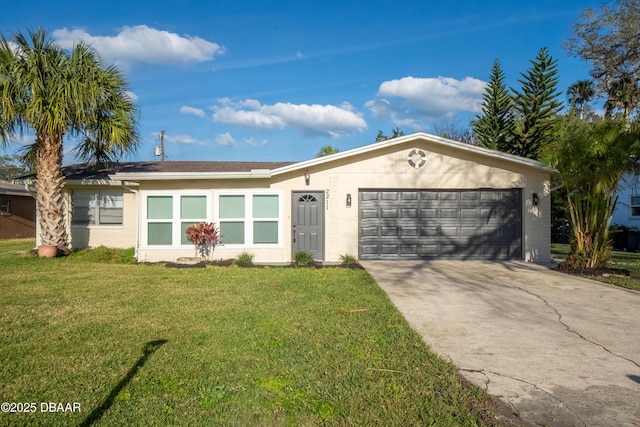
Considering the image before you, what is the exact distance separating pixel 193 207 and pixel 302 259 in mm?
3609

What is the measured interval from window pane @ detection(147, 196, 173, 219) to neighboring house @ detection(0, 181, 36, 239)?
43.2 ft

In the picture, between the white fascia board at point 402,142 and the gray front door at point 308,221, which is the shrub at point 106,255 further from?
the white fascia board at point 402,142

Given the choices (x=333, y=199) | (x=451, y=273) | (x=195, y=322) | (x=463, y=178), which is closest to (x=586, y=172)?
(x=463, y=178)

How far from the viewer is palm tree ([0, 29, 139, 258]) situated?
10617mm

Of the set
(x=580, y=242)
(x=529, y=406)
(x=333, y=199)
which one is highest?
(x=333, y=199)

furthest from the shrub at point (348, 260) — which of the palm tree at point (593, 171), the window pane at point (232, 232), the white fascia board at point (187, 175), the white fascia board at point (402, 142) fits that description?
the palm tree at point (593, 171)

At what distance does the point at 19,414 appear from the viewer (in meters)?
2.99

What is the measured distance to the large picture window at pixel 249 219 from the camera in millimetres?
11992

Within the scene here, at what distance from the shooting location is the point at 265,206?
12.0m

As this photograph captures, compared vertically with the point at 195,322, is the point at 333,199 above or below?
above

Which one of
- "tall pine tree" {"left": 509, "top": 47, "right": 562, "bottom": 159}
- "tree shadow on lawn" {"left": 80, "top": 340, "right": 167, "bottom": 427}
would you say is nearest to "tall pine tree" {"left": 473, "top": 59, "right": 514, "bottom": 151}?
"tall pine tree" {"left": 509, "top": 47, "right": 562, "bottom": 159}

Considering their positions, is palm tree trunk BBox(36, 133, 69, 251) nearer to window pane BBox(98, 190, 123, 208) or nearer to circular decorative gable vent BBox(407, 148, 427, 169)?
window pane BBox(98, 190, 123, 208)

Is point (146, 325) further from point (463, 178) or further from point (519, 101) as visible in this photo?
point (519, 101)

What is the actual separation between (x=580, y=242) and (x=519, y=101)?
1184 centimetres
